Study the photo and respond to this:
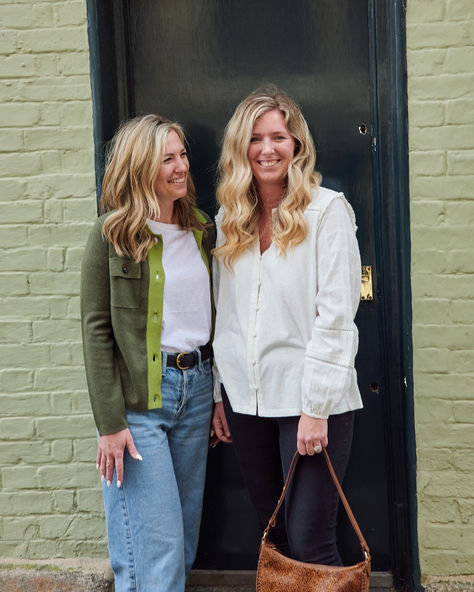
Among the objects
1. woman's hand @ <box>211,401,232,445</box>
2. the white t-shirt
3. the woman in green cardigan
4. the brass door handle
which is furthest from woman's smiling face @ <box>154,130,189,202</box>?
the brass door handle

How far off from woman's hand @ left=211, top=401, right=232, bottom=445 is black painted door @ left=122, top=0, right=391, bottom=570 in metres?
0.66

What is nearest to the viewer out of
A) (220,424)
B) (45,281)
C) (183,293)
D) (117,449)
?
(117,449)

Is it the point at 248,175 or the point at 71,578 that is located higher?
the point at 248,175

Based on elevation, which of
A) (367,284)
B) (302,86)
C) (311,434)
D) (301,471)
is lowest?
(301,471)

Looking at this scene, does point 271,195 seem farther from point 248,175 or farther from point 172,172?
point 172,172

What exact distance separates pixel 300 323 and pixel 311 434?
13.4 inches

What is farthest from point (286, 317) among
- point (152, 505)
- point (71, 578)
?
point (71, 578)

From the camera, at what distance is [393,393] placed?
2.64 m

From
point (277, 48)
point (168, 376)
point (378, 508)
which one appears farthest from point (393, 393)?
point (277, 48)

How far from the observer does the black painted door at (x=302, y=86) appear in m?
2.64

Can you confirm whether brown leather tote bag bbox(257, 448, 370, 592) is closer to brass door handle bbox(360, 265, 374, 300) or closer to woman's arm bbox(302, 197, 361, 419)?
woman's arm bbox(302, 197, 361, 419)

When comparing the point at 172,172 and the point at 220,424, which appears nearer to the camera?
the point at 172,172

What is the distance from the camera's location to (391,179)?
8.46 feet

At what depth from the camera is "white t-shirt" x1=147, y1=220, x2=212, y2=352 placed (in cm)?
215
